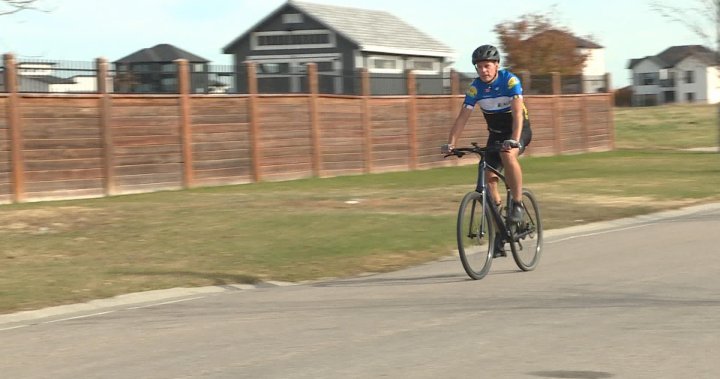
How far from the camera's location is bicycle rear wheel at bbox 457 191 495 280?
984 cm

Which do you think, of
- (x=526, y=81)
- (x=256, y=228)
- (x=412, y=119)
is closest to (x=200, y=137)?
(x=412, y=119)

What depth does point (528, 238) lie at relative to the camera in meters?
10.8

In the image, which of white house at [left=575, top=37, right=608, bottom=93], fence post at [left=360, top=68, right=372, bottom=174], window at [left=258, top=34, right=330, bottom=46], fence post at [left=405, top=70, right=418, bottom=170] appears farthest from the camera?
white house at [left=575, top=37, right=608, bottom=93]

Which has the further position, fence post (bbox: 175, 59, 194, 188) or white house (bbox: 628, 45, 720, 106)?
white house (bbox: 628, 45, 720, 106)

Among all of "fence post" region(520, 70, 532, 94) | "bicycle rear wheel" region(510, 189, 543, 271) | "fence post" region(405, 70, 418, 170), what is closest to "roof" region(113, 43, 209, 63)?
"fence post" region(520, 70, 532, 94)

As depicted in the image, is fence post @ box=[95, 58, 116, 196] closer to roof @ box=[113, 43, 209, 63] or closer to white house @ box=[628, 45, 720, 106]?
roof @ box=[113, 43, 209, 63]

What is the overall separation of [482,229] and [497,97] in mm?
1183

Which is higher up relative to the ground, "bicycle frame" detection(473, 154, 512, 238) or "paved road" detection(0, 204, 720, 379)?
"bicycle frame" detection(473, 154, 512, 238)

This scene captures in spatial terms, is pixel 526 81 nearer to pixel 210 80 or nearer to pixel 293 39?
pixel 210 80

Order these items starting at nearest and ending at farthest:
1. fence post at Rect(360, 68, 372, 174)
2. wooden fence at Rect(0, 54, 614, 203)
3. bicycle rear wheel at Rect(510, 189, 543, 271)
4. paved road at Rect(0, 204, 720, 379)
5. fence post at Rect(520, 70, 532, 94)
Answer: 1. paved road at Rect(0, 204, 720, 379)
2. bicycle rear wheel at Rect(510, 189, 543, 271)
3. wooden fence at Rect(0, 54, 614, 203)
4. fence post at Rect(360, 68, 372, 174)
5. fence post at Rect(520, 70, 532, 94)

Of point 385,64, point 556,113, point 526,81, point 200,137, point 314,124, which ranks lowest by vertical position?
point 200,137

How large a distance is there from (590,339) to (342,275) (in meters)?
4.20

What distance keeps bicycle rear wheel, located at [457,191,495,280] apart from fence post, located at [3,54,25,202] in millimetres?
11491

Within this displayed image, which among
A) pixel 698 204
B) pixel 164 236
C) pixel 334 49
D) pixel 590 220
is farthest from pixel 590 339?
pixel 334 49
